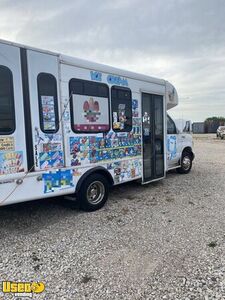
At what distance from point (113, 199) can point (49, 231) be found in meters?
1.93

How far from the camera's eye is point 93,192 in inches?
190

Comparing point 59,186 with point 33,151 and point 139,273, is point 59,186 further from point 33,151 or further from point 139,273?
point 139,273

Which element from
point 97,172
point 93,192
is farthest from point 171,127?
point 93,192

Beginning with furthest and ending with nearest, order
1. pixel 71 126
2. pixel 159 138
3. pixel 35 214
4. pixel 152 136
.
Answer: pixel 159 138 → pixel 152 136 → pixel 35 214 → pixel 71 126

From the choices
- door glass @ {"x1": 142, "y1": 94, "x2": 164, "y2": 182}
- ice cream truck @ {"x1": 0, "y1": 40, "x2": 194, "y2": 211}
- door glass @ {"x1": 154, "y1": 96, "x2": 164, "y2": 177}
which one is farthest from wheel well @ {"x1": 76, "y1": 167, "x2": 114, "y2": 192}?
door glass @ {"x1": 154, "y1": 96, "x2": 164, "y2": 177}

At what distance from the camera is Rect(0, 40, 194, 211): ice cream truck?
11.5 feet

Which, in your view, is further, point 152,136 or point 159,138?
point 159,138

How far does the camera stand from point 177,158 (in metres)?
7.74

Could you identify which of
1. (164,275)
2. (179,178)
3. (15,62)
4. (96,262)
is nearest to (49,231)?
(96,262)

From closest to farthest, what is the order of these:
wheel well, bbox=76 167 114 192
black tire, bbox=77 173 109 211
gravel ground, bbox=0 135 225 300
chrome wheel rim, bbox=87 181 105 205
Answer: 1. gravel ground, bbox=0 135 225 300
2. wheel well, bbox=76 167 114 192
3. black tire, bbox=77 173 109 211
4. chrome wheel rim, bbox=87 181 105 205

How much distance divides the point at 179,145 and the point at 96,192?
385 centimetres

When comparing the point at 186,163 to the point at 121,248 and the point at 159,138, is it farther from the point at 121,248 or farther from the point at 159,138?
the point at 121,248

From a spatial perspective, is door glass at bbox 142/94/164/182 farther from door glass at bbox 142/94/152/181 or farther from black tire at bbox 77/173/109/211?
black tire at bbox 77/173/109/211

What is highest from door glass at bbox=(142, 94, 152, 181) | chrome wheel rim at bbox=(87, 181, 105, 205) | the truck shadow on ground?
door glass at bbox=(142, 94, 152, 181)
